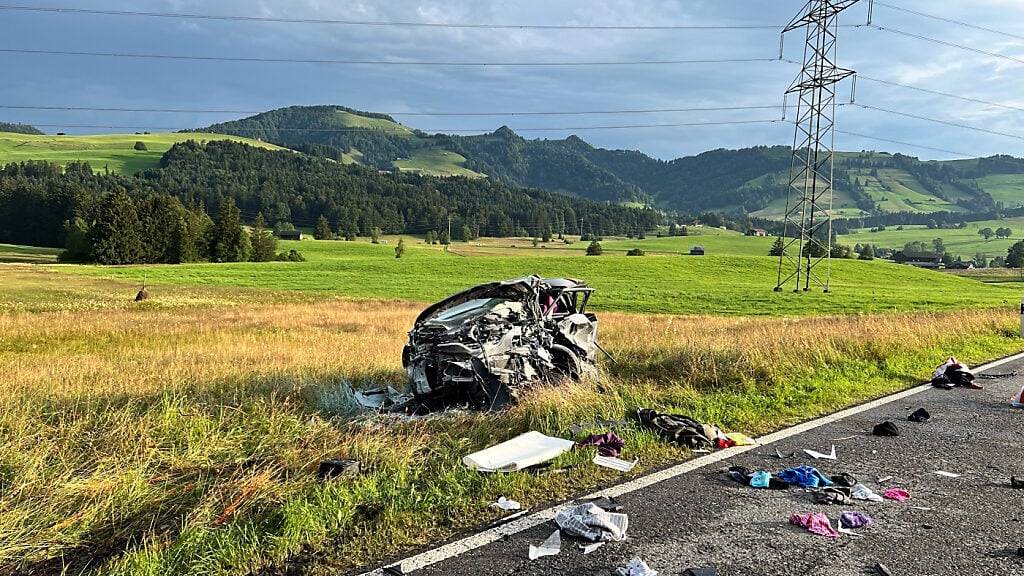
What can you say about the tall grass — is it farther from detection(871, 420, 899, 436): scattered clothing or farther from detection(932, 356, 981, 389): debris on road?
detection(871, 420, 899, 436): scattered clothing

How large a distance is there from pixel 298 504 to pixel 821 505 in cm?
373

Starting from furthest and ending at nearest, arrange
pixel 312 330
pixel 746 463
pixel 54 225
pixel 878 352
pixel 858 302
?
pixel 54 225, pixel 858 302, pixel 312 330, pixel 878 352, pixel 746 463

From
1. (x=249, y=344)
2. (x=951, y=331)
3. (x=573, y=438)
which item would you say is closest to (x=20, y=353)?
(x=249, y=344)

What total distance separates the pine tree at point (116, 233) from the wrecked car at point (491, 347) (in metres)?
82.4

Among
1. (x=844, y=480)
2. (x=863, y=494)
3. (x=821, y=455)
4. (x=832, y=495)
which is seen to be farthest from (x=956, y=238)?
(x=832, y=495)

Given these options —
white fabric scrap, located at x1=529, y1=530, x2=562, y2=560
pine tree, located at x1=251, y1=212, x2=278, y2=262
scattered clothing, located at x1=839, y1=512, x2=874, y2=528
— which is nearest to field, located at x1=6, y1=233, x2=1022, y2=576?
white fabric scrap, located at x1=529, y1=530, x2=562, y2=560

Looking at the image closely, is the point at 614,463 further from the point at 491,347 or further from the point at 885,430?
the point at 885,430

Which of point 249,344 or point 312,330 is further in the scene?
point 312,330

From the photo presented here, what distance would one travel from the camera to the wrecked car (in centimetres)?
738

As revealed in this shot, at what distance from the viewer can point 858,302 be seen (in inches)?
1374

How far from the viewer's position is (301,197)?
13762 cm

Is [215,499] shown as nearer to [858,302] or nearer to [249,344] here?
[249,344]

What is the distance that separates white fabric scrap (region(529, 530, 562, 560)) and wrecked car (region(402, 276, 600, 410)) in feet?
11.4

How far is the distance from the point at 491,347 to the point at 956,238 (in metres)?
189
